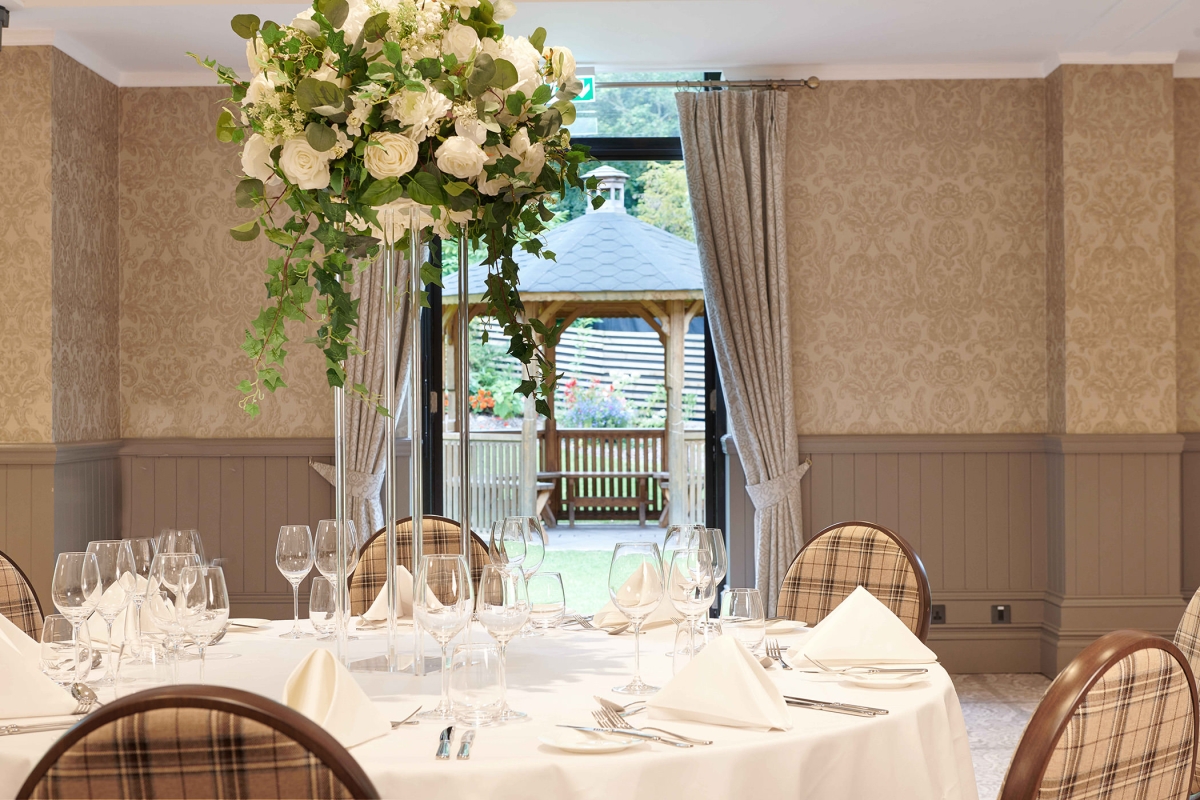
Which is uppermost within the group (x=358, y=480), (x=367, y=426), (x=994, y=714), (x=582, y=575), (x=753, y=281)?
(x=753, y=281)

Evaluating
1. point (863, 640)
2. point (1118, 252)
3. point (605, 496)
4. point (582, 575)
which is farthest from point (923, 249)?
point (605, 496)

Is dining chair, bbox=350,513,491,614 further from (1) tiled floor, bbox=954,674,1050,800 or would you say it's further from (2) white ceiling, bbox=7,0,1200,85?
(2) white ceiling, bbox=7,0,1200,85

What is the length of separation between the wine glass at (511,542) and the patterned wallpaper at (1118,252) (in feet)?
10.8

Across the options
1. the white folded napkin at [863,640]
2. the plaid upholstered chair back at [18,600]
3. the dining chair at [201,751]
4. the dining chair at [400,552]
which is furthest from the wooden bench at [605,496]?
the dining chair at [201,751]

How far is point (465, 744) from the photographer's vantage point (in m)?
1.38

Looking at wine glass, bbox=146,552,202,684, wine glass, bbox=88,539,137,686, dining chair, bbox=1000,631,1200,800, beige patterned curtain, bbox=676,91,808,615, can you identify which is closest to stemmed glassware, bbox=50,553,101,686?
wine glass, bbox=88,539,137,686

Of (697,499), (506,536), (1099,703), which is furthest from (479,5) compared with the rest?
(697,499)

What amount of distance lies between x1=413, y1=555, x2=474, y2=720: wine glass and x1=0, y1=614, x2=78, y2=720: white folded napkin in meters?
0.54

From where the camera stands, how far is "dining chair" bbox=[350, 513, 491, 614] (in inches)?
108

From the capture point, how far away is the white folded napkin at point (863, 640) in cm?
184

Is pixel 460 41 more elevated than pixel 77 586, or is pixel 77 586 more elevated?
pixel 460 41

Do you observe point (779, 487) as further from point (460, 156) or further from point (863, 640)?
point (460, 156)

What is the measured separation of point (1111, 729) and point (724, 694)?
494mm

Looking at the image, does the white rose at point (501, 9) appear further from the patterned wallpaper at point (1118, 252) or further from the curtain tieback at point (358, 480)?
the patterned wallpaper at point (1118, 252)
